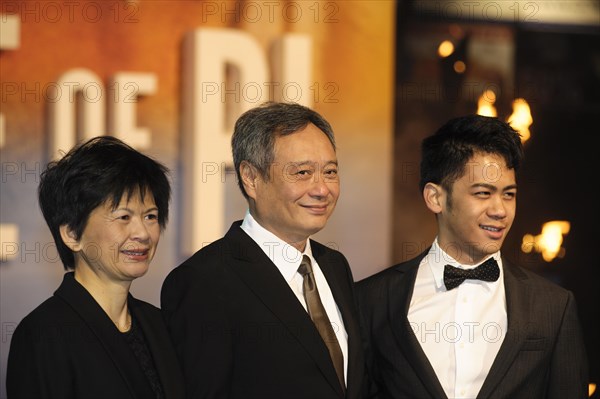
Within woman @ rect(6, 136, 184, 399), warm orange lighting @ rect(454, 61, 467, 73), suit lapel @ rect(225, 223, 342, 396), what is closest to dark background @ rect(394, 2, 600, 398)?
warm orange lighting @ rect(454, 61, 467, 73)

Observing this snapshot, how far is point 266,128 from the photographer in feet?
9.32

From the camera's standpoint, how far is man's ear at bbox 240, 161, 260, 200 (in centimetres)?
287

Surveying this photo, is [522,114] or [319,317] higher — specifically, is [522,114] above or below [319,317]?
above

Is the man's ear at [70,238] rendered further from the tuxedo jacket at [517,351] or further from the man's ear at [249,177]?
the tuxedo jacket at [517,351]

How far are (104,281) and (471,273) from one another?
115cm

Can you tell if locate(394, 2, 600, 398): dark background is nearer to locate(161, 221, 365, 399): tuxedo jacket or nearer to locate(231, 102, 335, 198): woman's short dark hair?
locate(231, 102, 335, 198): woman's short dark hair

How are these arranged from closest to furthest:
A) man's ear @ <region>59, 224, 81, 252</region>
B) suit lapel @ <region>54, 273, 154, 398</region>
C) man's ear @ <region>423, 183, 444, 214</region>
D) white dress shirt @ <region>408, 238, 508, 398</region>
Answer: suit lapel @ <region>54, 273, 154, 398</region>, man's ear @ <region>59, 224, 81, 252</region>, white dress shirt @ <region>408, 238, 508, 398</region>, man's ear @ <region>423, 183, 444, 214</region>

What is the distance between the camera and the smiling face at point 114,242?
97.7 inches

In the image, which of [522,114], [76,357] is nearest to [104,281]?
[76,357]

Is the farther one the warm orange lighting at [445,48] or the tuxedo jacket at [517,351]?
the warm orange lighting at [445,48]

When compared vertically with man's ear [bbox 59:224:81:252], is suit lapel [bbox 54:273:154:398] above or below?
below

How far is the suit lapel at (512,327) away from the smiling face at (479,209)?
0.13 meters

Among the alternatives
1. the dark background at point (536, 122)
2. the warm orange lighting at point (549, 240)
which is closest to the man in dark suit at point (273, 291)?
the dark background at point (536, 122)

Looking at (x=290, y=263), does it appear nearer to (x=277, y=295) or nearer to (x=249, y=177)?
(x=277, y=295)
